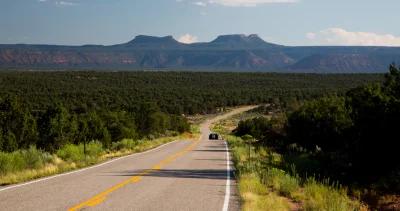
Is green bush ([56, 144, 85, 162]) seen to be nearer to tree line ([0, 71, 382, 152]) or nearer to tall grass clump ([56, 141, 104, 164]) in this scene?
tall grass clump ([56, 141, 104, 164])

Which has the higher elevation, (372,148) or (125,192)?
(125,192)

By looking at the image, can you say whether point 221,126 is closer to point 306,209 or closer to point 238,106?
point 238,106

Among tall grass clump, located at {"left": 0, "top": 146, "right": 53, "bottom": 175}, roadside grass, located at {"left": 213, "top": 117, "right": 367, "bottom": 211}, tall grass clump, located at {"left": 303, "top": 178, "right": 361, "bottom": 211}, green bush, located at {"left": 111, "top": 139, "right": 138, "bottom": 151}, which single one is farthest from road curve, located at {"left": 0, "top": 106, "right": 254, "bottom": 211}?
green bush, located at {"left": 111, "top": 139, "right": 138, "bottom": 151}

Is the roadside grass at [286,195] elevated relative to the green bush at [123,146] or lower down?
elevated

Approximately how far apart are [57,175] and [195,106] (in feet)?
363

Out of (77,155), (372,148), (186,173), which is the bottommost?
(77,155)

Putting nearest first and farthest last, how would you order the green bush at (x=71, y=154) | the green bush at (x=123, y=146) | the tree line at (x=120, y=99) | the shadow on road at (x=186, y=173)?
the shadow on road at (x=186, y=173), the green bush at (x=71, y=154), the green bush at (x=123, y=146), the tree line at (x=120, y=99)

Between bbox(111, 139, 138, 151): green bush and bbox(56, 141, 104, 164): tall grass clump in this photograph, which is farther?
bbox(111, 139, 138, 151): green bush

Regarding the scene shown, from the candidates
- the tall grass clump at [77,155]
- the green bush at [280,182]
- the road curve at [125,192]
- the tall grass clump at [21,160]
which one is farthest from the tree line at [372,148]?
the tall grass clump at [21,160]

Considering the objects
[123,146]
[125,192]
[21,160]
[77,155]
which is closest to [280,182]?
[125,192]

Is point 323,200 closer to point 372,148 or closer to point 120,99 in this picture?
point 372,148

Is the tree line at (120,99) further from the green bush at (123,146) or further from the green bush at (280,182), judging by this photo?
the green bush at (280,182)

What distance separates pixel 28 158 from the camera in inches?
778

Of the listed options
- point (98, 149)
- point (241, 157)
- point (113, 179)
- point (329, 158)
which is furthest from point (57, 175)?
point (329, 158)
